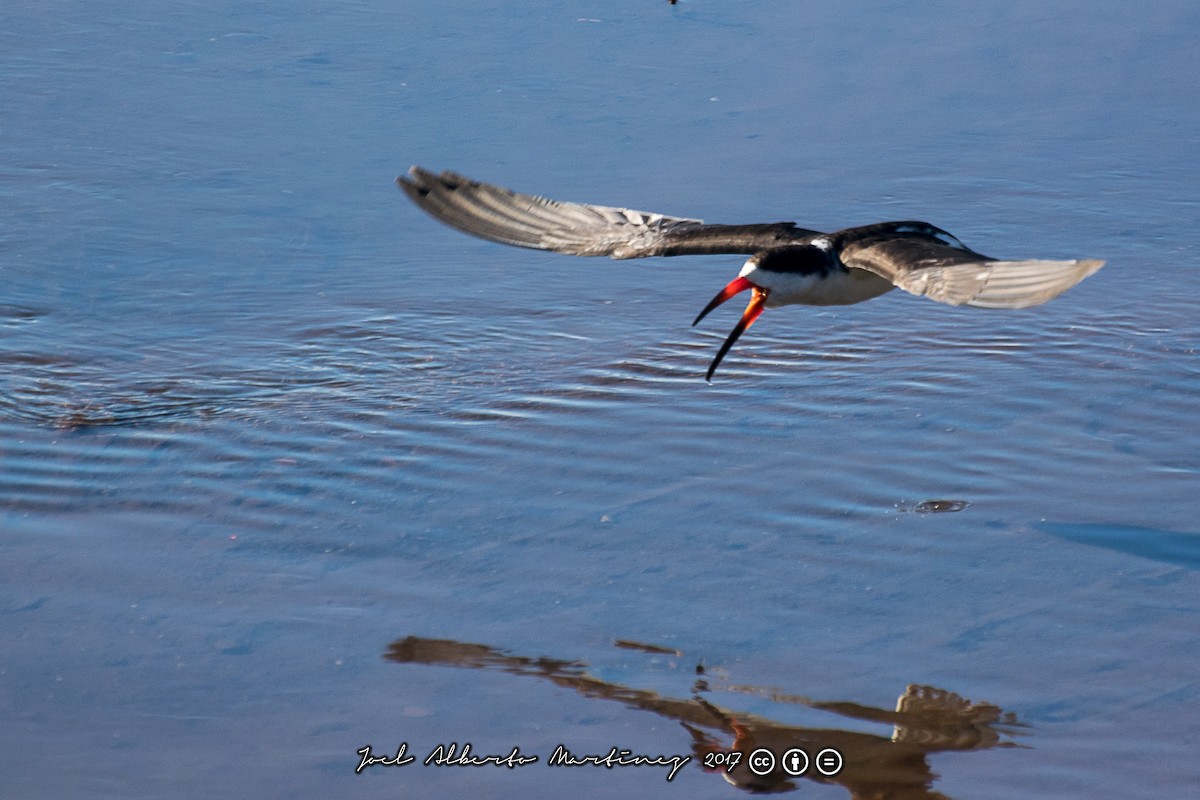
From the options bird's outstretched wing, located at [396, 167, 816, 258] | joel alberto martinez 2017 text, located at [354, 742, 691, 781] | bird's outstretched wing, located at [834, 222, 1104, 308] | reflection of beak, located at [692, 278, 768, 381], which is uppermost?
bird's outstretched wing, located at [834, 222, 1104, 308]

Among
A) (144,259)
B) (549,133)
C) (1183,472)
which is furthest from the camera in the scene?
(549,133)

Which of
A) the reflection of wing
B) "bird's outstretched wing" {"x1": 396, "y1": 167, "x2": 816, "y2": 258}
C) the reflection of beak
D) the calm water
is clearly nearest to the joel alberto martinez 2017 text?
the calm water

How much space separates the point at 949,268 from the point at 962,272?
10 centimetres

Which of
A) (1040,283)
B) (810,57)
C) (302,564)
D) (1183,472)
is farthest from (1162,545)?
(810,57)

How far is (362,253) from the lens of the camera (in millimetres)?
8398

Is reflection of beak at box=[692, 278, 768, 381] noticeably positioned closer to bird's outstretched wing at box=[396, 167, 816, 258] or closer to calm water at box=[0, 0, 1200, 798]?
bird's outstretched wing at box=[396, 167, 816, 258]

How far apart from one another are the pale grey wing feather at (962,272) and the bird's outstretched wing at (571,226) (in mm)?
462

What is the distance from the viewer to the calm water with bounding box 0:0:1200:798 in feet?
15.3

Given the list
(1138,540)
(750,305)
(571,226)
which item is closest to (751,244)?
(750,305)

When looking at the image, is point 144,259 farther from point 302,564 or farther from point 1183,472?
point 1183,472

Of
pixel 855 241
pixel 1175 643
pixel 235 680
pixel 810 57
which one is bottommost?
pixel 235 680

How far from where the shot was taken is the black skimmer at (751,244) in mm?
5641

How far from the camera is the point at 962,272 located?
16.9 feet

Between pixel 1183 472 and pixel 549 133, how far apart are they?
493 cm
